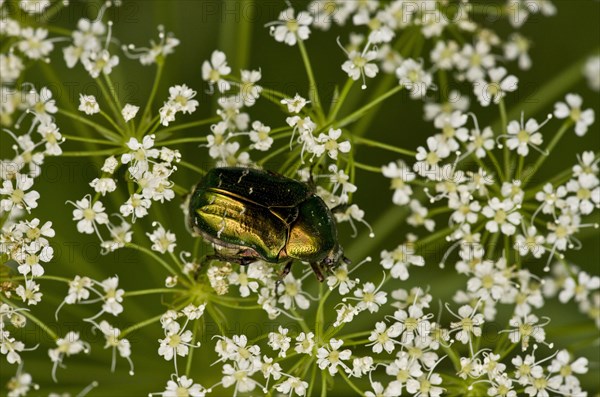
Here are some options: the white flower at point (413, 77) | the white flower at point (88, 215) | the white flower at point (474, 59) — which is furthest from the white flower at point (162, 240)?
the white flower at point (474, 59)

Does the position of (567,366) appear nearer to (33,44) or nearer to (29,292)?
(29,292)

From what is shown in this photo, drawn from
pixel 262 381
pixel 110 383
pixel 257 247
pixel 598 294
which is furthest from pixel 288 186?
pixel 598 294

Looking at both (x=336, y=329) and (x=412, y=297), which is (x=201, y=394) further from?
(x=412, y=297)

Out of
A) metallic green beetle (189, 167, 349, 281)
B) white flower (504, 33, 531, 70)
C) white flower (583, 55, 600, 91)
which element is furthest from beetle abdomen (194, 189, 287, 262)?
white flower (583, 55, 600, 91)

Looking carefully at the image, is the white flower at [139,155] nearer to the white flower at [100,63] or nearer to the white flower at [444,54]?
the white flower at [100,63]

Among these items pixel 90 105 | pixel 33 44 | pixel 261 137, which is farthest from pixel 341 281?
pixel 33 44

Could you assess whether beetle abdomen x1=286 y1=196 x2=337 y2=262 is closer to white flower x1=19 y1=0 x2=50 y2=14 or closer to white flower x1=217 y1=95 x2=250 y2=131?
white flower x1=217 y1=95 x2=250 y2=131

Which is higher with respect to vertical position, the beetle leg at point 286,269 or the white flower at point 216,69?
the white flower at point 216,69
